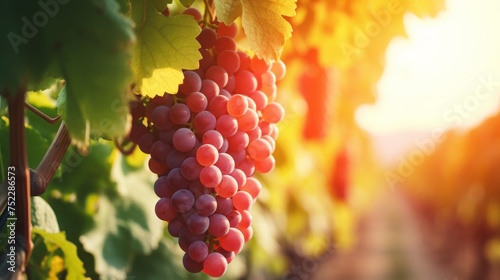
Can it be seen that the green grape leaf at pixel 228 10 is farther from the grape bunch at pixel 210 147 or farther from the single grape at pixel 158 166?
the single grape at pixel 158 166

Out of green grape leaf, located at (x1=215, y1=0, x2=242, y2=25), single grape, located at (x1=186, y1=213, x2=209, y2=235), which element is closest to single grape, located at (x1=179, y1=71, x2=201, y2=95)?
green grape leaf, located at (x1=215, y1=0, x2=242, y2=25)

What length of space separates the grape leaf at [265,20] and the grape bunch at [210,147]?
0.09 m

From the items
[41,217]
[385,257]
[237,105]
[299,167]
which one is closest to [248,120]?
[237,105]

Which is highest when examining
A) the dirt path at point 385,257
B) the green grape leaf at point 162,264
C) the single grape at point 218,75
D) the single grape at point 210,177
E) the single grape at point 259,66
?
the single grape at point 259,66

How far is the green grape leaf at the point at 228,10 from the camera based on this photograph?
946mm

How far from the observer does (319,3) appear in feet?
5.90

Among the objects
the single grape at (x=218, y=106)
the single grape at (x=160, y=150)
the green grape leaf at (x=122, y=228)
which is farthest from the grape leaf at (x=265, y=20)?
the green grape leaf at (x=122, y=228)

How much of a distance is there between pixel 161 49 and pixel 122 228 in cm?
84

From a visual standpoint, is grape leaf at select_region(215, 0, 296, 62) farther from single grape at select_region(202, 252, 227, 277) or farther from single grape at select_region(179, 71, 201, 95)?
single grape at select_region(202, 252, 227, 277)

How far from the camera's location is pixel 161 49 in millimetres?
945

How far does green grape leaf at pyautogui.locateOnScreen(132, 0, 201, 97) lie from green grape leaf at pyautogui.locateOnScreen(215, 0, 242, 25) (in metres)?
0.04

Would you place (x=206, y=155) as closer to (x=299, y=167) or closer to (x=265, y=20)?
(x=265, y=20)

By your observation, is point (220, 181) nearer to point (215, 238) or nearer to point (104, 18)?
point (215, 238)

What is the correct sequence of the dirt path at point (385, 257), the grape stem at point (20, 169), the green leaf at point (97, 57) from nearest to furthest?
the green leaf at point (97, 57) < the grape stem at point (20, 169) < the dirt path at point (385, 257)
